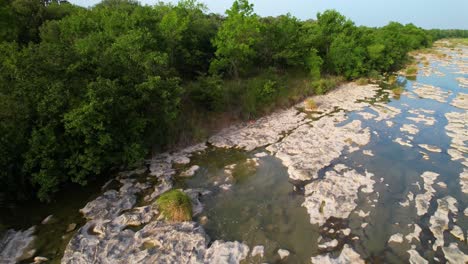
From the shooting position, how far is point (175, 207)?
1078cm

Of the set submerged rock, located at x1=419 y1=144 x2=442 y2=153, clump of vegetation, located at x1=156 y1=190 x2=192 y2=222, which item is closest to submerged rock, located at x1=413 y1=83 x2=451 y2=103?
submerged rock, located at x1=419 y1=144 x2=442 y2=153

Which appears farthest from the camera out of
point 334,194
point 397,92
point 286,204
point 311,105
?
point 397,92

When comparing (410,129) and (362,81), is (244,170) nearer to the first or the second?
(410,129)

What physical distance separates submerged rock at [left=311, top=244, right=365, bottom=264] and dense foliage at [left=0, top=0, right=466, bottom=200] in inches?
331

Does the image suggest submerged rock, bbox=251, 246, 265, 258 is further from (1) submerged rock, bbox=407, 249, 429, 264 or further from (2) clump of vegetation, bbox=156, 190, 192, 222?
(1) submerged rock, bbox=407, 249, 429, 264

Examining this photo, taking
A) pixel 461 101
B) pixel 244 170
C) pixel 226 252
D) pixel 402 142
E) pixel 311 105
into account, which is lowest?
pixel 461 101

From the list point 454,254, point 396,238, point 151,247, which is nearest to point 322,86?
point 396,238

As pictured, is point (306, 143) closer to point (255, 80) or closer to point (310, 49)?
point (255, 80)

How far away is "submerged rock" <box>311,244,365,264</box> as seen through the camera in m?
8.89

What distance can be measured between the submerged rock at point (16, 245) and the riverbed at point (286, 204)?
0.11ft

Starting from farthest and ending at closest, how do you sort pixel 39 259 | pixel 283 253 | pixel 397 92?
pixel 397 92, pixel 283 253, pixel 39 259

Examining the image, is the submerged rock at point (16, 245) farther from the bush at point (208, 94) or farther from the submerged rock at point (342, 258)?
the bush at point (208, 94)

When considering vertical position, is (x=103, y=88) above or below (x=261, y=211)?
above

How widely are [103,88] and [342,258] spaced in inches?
422
